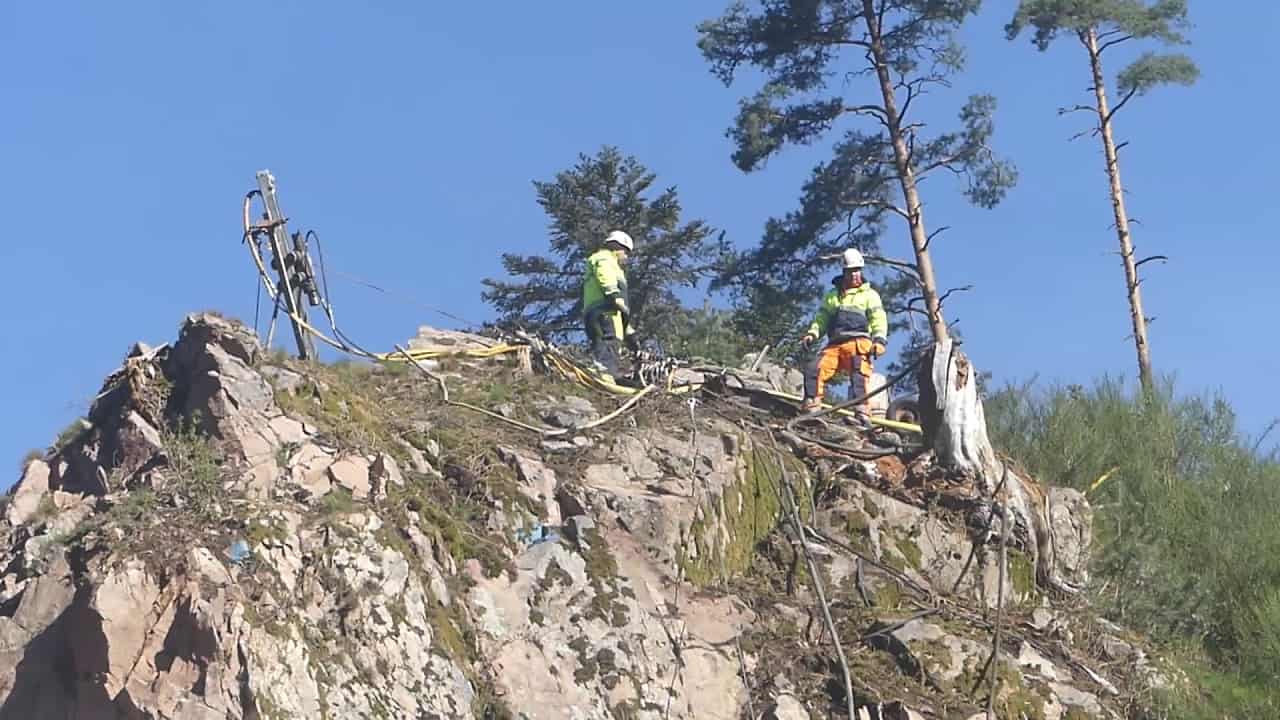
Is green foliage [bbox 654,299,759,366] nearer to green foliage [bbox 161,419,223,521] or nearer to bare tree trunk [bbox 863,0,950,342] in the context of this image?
bare tree trunk [bbox 863,0,950,342]

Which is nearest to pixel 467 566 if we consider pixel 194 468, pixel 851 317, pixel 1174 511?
pixel 194 468

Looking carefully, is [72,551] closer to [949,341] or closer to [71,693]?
[71,693]

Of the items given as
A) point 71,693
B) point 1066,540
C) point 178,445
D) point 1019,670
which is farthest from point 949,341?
point 71,693

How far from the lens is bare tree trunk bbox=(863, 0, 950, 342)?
2792 centimetres

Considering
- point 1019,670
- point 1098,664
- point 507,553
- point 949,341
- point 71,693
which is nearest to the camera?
point 71,693

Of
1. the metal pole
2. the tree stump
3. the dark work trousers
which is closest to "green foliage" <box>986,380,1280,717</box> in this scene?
the tree stump

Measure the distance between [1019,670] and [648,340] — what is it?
15957mm

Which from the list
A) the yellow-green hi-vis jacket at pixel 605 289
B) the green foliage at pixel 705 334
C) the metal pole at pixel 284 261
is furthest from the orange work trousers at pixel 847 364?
the green foliage at pixel 705 334

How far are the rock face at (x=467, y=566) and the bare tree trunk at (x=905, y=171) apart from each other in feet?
40.0

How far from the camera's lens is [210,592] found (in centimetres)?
1039

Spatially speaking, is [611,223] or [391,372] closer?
[391,372]

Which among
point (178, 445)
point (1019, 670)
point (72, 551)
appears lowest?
point (1019, 670)

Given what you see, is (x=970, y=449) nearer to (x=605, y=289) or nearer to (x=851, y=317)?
(x=851, y=317)

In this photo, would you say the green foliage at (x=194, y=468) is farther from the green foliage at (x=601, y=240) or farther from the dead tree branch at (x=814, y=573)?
the green foliage at (x=601, y=240)
